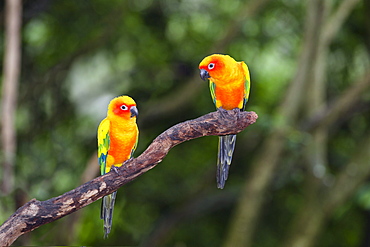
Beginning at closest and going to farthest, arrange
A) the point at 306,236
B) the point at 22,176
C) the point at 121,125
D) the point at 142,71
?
1. the point at 121,125
2. the point at 306,236
3. the point at 22,176
4. the point at 142,71

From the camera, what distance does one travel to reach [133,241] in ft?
27.7

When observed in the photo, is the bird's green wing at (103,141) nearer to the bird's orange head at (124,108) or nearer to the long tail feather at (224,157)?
the bird's orange head at (124,108)

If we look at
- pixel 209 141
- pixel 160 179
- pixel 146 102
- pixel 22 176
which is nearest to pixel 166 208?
pixel 160 179

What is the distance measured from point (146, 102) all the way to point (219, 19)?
196 centimetres

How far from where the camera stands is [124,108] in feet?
6.56

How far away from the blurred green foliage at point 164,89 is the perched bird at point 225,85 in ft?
17.5

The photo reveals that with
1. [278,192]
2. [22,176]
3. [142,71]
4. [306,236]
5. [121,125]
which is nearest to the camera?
[121,125]

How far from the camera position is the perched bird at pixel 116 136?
198 centimetres

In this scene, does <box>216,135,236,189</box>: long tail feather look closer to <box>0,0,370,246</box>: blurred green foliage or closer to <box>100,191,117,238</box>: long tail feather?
<box>100,191,117,238</box>: long tail feather

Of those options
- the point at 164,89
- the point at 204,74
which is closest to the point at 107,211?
the point at 204,74

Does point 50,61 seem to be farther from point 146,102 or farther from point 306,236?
point 306,236

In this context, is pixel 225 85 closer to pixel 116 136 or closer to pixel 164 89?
pixel 116 136

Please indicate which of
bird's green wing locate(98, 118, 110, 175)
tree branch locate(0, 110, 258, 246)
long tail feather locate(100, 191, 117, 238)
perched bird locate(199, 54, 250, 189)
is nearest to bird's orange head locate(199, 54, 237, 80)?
perched bird locate(199, 54, 250, 189)

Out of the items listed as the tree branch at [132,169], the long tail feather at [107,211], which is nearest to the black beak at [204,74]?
the tree branch at [132,169]
